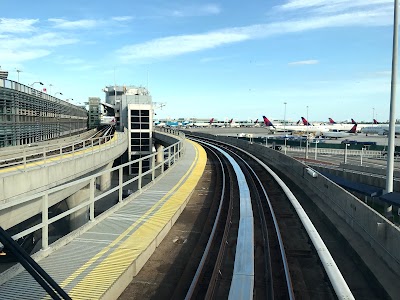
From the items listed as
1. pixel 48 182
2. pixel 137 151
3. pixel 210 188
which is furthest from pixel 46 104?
pixel 210 188

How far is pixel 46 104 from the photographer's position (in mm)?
38000

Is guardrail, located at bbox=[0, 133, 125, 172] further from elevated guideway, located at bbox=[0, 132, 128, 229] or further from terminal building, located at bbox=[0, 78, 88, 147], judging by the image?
terminal building, located at bbox=[0, 78, 88, 147]

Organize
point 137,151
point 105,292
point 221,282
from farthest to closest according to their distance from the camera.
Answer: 1. point 137,151
2. point 221,282
3. point 105,292

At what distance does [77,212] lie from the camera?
2114 cm

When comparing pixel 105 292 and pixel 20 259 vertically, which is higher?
pixel 20 259

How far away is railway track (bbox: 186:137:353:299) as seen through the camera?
561cm

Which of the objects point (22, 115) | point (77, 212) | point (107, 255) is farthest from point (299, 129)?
point (107, 255)

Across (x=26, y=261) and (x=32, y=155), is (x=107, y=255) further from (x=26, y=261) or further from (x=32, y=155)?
(x=32, y=155)

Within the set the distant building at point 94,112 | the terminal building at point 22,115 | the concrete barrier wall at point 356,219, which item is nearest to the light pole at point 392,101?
the concrete barrier wall at point 356,219

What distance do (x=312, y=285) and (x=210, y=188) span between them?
30.2 ft

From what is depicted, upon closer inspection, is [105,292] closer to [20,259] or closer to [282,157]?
[20,259]

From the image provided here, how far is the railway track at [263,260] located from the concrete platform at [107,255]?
1.15m

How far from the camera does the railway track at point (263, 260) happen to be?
5.61 metres

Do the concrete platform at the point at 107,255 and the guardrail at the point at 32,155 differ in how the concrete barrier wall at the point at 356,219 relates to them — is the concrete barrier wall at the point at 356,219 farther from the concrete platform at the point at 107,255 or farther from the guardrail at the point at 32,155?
the guardrail at the point at 32,155
